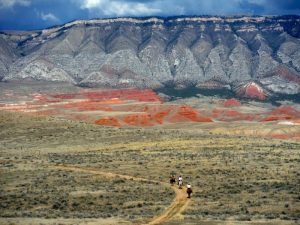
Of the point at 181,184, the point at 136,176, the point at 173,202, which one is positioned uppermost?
the point at 181,184

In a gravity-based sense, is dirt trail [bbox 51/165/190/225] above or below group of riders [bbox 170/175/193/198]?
below

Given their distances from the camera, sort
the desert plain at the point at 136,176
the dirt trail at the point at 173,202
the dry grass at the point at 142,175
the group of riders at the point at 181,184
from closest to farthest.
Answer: the dirt trail at the point at 173,202 → the desert plain at the point at 136,176 → the dry grass at the point at 142,175 → the group of riders at the point at 181,184

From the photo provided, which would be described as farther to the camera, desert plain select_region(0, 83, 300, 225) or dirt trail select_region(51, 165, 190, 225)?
desert plain select_region(0, 83, 300, 225)

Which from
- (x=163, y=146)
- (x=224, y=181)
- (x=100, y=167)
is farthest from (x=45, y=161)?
(x=224, y=181)

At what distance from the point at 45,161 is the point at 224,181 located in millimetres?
25833

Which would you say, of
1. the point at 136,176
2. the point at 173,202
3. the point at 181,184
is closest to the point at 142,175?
A: the point at 136,176

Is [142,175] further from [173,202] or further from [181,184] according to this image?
[173,202]

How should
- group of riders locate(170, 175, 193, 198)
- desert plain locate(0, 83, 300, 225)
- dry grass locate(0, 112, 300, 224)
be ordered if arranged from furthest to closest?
group of riders locate(170, 175, 193, 198) < dry grass locate(0, 112, 300, 224) < desert plain locate(0, 83, 300, 225)

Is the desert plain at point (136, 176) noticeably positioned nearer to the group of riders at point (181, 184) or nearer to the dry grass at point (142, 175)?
the dry grass at point (142, 175)

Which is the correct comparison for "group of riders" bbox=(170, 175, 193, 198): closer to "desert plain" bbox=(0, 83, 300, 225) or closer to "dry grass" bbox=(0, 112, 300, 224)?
"desert plain" bbox=(0, 83, 300, 225)

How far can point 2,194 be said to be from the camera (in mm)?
49906

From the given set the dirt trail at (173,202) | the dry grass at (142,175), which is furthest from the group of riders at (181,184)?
the dry grass at (142,175)

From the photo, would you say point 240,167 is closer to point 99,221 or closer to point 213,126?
point 99,221

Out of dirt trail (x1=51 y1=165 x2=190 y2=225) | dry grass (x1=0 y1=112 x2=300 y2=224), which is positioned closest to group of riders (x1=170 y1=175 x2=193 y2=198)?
dirt trail (x1=51 y1=165 x2=190 y2=225)
